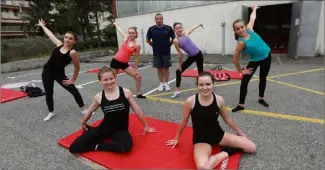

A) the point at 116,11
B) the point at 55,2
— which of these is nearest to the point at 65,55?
the point at 116,11

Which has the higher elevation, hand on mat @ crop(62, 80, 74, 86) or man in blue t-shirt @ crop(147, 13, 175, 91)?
man in blue t-shirt @ crop(147, 13, 175, 91)

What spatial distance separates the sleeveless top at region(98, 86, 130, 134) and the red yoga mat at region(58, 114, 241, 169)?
331 millimetres

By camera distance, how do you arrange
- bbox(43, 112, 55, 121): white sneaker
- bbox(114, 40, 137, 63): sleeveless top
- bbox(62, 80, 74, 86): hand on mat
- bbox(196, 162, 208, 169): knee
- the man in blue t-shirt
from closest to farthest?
1. bbox(196, 162, 208, 169): knee
2. bbox(62, 80, 74, 86): hand on mat
3. bbox(43, 112, 55, 121): white sneaker
4. bbox(114, 40, 137, 63): sleeveless top
5. the man in blue t-shirt

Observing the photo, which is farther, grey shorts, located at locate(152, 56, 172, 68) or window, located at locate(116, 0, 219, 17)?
window, located at locate(116, 0, 219, 17)

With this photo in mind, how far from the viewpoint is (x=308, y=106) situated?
4.78 m

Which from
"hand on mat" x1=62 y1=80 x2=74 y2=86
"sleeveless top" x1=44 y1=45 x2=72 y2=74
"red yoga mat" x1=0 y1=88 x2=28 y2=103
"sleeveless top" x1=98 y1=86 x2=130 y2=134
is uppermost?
"sleeveless top" x1=44 y1=45 x2=72 y2=74

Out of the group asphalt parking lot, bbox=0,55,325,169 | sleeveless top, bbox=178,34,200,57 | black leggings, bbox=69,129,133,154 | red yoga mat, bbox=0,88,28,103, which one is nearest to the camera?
asphalt parking lot, bbox=0,55,325,169

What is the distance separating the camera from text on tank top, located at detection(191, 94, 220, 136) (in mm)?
2910

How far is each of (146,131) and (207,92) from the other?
54.2 inches

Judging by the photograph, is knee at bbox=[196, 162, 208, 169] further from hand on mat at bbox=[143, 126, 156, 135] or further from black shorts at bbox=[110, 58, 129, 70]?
black shorts at bbox=[110, 58, 129, 70]

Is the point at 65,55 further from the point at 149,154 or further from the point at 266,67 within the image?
the point at 266,67

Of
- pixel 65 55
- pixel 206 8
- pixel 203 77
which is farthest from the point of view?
pixel 206 8

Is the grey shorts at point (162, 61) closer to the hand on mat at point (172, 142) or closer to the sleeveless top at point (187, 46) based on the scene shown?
the sleeveless top at point (187, 46)

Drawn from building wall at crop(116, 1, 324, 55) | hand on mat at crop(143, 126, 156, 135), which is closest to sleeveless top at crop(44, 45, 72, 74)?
hand on mat at crop(143, 126, 156, 135)
